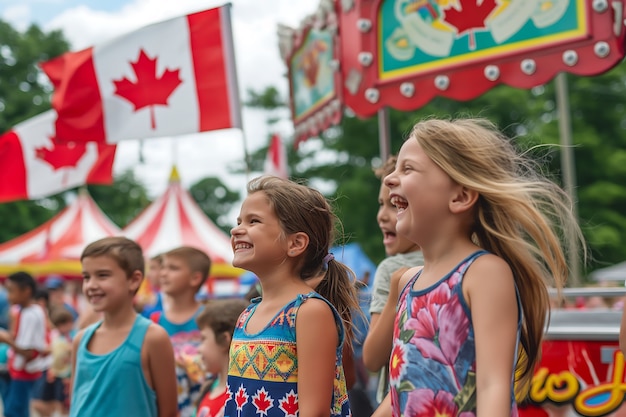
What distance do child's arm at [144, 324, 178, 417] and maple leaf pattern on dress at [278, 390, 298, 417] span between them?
136 centimetres

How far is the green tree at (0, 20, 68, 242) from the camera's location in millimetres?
33594

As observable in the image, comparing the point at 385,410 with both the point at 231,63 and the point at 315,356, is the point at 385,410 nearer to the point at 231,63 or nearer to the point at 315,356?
the point at 315,356

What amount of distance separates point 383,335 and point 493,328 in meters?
1.02

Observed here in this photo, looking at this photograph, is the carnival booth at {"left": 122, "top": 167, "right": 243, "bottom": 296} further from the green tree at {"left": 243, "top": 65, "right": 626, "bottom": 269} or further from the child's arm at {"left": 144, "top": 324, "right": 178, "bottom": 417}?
the child's arm at {"left": 144, "top": 324, "right": 178, "bottom": 417}

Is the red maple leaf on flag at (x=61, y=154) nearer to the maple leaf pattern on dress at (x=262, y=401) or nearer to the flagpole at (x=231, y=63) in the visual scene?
the flagpole at (x=231, y=63)

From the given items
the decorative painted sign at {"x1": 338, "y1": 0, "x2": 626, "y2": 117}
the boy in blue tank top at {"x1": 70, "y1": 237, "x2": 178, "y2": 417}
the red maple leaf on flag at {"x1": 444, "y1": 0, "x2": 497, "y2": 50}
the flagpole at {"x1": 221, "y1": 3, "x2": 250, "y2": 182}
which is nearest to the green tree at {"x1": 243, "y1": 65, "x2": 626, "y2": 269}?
the flagpole at {"x1": 221, "y1": 3, "x2": 250, "y2": 182}

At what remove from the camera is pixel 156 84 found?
265 inches

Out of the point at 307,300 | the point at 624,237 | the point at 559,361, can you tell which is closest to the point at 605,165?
the point at 624,237

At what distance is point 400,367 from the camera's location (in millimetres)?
2062

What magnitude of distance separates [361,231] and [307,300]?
23.2m

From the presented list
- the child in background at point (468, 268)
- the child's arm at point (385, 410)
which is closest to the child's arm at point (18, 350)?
the child's arm at point (385, 410)

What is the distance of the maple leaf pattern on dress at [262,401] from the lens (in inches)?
98.3

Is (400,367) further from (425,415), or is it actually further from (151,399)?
(151,399)

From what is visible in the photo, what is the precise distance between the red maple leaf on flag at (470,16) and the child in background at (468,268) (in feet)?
8.72
